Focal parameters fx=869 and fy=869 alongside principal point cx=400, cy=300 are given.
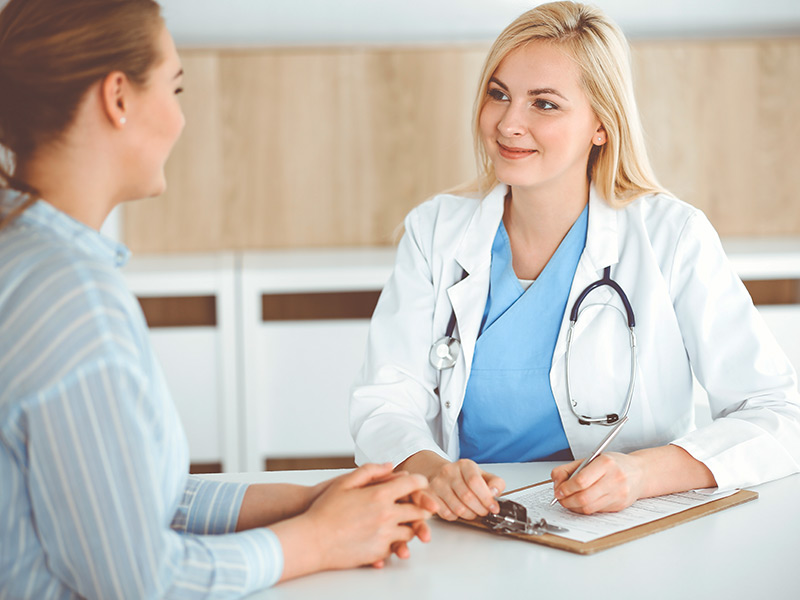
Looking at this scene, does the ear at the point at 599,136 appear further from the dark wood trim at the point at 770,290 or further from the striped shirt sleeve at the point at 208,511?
the dark wood trim at the point at 770,290

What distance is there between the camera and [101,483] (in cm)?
76

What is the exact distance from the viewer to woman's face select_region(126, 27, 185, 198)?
0.92 meters

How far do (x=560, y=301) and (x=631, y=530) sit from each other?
0.59 metres

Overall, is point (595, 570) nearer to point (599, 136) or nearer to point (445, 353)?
point (445, 353)

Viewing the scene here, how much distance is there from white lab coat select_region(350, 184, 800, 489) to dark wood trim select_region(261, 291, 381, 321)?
1.37 metres

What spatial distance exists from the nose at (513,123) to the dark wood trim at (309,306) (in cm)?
152

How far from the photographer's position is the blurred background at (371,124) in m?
2.98

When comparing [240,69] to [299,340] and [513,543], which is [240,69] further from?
[513,543]

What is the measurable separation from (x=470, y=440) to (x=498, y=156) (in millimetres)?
534

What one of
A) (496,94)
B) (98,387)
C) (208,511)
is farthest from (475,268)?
(98,387)

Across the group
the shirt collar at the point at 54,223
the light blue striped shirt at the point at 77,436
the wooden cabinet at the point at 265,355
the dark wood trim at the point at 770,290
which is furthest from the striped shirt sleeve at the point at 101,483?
the dark wood trim at the point at 770,290

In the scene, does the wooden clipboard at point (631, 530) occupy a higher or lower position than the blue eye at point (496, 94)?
lower

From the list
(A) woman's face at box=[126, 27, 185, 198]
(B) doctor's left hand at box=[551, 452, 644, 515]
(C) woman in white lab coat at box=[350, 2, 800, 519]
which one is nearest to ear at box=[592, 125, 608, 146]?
(C) woman in white lab coat at box=[350, 2, 800, 519]

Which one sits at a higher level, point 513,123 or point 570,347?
point 513,123
